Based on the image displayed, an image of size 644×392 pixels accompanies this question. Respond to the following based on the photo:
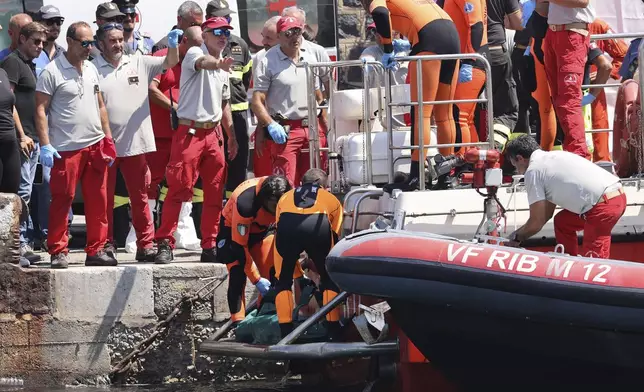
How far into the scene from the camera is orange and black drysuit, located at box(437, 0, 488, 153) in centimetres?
991

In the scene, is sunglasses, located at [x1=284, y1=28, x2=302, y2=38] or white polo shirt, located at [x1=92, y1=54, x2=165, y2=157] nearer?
white polo shirt, located at [x1=92, y1=54, x2=165, y2=157]

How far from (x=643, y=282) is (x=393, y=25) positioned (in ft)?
10.1

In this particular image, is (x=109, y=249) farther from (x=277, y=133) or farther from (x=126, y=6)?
(x=126, y=6)

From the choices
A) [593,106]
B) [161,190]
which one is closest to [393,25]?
[593,106]

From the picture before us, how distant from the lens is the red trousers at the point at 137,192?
1056cm

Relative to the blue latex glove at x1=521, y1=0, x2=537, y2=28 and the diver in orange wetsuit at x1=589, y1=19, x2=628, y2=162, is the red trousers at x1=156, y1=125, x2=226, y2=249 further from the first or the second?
the blue latex glove at x1=521, y1=0, x2=537, y2=28

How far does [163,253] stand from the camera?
10414 millimetres

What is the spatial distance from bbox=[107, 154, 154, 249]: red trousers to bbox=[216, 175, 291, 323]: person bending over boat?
71 centimetres

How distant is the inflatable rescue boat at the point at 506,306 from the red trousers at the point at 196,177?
243cm

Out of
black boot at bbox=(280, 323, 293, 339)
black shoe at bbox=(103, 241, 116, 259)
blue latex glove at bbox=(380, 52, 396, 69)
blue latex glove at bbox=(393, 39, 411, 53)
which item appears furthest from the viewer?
black shoe at bbox=(103, 241, 116, 259)

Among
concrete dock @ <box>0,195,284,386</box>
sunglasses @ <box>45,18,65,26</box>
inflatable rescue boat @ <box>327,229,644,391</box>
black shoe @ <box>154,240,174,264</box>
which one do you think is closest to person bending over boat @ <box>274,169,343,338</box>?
inflatable rescue boat @ <box>327,229,644,391</box>

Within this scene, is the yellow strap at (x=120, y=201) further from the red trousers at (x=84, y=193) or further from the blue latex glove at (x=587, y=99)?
the blue latex glove at (x=587, y=99)

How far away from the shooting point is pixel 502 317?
7805mm

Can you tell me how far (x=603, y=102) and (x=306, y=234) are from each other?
284cm
